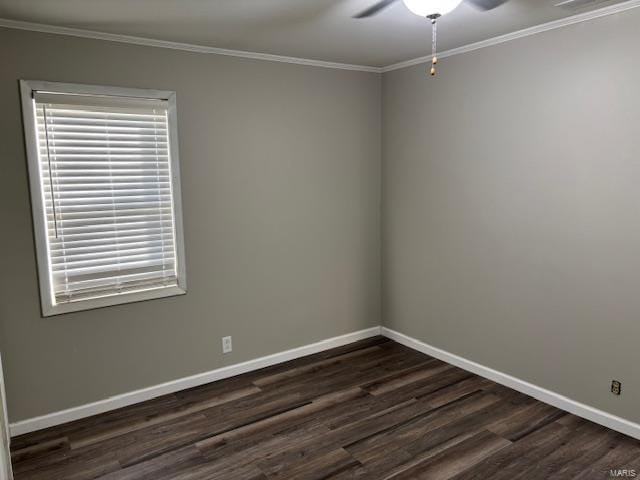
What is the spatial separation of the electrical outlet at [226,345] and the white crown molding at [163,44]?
2.12m

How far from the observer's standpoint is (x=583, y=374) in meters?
3.06

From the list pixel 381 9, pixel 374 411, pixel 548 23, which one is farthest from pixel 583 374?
pixel 381 9

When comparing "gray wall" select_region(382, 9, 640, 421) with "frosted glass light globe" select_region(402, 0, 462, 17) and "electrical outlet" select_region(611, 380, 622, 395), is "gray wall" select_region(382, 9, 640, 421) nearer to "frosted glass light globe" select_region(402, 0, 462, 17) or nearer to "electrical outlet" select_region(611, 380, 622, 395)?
"electrical outlet" select_region(611, 380, 622, 395)

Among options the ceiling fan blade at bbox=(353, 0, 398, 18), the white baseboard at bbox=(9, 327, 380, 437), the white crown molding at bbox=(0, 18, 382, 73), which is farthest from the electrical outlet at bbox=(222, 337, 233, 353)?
the ceiling fan blade at bbox=(353, 0, 398, 18)

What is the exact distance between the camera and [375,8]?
97.3 inches

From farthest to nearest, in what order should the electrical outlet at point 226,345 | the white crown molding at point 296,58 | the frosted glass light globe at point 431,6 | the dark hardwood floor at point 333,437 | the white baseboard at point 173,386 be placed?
the electrical outlet at point 226,345, the white baseboard at point 173,386, the white crown molding at point 296,58, the dark hardwood floor at point 333,437, the frosted glass light globe at point 431,6

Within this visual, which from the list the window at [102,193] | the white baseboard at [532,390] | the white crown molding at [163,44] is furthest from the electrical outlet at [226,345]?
the white crown molding at [163,44]

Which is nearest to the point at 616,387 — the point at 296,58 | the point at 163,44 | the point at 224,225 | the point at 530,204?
the point at 530,204

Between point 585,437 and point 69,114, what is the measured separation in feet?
12.1

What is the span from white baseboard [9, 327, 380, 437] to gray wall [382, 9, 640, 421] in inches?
28.9

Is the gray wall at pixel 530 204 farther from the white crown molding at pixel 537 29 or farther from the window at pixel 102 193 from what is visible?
the window at pixel 102 193

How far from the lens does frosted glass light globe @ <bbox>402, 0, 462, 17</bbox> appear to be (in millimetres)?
2029

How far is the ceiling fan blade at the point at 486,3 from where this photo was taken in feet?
7.99

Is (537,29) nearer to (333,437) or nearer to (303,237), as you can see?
(303,237)
